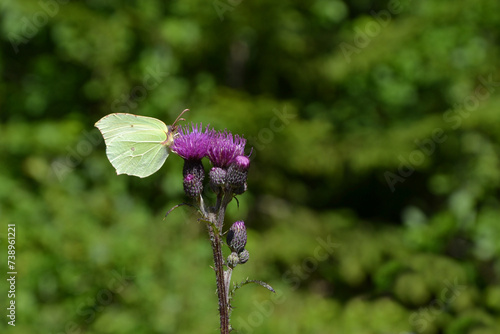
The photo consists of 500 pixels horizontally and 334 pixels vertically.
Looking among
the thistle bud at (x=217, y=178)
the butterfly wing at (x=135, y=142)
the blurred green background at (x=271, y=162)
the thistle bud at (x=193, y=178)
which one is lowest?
the blurred green background at (x=271, y=162)

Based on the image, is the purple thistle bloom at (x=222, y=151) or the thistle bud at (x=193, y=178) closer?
the thistle bud at (x=193, y=178)

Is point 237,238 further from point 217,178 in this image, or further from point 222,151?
point 222,151

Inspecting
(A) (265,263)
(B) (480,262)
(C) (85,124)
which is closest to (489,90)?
(B) (480,262)

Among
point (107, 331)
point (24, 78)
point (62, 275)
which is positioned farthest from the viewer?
point (24, 78)

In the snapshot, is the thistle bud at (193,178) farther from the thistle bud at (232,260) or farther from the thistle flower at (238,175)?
the thistle bud at (232,260)

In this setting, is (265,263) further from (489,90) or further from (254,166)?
(489,90)

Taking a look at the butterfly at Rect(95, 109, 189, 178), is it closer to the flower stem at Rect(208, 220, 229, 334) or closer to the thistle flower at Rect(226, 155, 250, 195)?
the thistle flower at Rect(226, 155, 250, 195)

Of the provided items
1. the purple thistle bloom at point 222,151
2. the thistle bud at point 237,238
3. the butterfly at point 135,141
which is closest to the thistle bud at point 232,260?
the thistle bud at point 237,238
